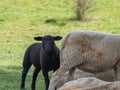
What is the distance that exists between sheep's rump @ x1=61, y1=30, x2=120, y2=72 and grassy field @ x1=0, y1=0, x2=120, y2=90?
32.9 feet

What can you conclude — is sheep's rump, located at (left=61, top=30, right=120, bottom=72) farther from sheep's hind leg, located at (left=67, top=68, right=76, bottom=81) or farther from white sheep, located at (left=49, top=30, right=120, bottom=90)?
sheep's hind leg, located at (left=67, top=68, right=76, bottom=81)

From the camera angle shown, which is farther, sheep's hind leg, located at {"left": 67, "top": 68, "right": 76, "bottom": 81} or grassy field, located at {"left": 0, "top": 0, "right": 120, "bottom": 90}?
grassy field, located at {"left": 0, "top": 0, "right": 120, "bottom": 90}

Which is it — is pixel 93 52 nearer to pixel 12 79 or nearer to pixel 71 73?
pixel 71 73

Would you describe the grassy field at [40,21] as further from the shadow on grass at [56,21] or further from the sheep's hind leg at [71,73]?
the sheep's hind leg at [71,73]

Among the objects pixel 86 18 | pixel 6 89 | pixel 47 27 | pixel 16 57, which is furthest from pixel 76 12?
pixel 6 89

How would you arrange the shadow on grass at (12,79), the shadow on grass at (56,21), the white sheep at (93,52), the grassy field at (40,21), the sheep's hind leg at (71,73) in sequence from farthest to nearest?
the shadow on grass at (56,21)
the grassy field at (40,21)
the shadow on grass at (12,79)
the sheep's hind leg at (71,73)
the white sheep at (93,52)

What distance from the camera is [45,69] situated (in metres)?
12.0

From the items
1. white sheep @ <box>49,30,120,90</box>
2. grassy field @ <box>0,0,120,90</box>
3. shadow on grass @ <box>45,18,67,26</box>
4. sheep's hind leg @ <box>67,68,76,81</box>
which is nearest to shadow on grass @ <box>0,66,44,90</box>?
grassy field @ <box>0,0,120,90</box>

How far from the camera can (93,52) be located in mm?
9078

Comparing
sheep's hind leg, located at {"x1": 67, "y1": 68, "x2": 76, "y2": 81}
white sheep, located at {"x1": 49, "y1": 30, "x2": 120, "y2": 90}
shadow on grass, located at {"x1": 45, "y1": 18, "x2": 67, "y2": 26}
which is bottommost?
shadow on grass, located at {"x1": 45, "y1": 18, "x2": 67, "y2": 26}

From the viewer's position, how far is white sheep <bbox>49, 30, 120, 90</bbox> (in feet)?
29.7

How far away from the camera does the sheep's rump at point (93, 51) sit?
905 centimetres

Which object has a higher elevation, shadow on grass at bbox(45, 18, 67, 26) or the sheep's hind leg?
the sheep's hind leg

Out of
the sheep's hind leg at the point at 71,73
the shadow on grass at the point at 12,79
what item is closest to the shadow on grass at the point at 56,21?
the shadow on grass at the point at 12,79
